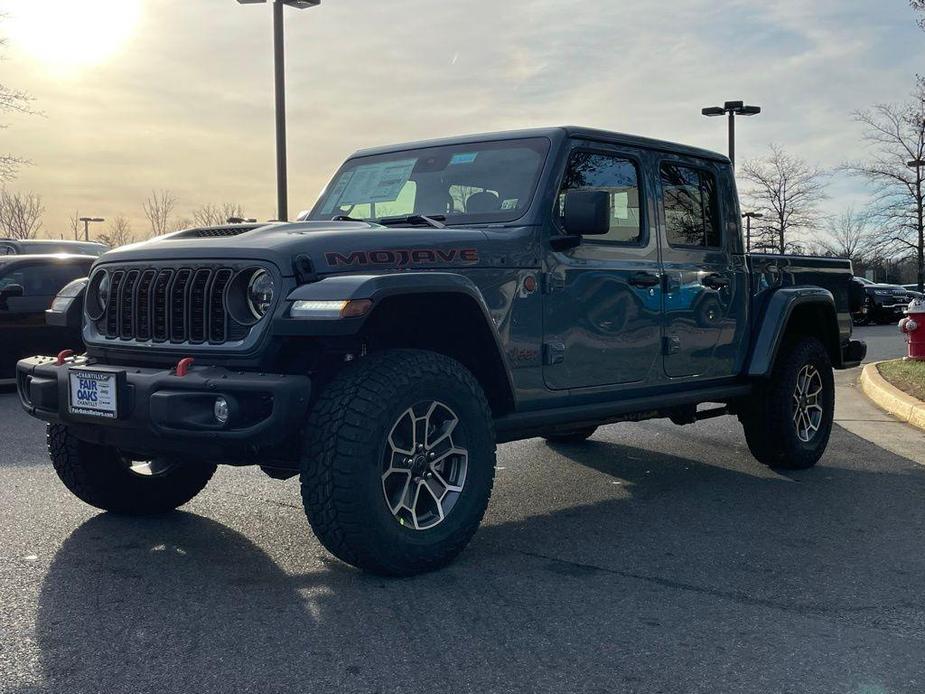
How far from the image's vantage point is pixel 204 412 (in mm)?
3922

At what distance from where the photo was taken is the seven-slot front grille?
4.17m

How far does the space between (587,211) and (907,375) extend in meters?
8.05

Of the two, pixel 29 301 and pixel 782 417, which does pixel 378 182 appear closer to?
pixel 782 417

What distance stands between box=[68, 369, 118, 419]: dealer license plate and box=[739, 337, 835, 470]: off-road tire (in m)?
4.14

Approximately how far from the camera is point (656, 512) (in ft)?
18.4

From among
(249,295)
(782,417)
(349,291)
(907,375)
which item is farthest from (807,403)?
(907,375)

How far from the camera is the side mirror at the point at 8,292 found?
1110cm

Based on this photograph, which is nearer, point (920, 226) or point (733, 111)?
point (733, 111)

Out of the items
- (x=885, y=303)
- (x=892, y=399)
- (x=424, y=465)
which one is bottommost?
(x=892, y=399)

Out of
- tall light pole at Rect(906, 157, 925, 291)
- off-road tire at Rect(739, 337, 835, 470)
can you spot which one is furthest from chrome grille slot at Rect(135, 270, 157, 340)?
tall light pole at Rect(906, 157, 925, 291)

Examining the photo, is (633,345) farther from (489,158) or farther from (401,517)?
(401,517)

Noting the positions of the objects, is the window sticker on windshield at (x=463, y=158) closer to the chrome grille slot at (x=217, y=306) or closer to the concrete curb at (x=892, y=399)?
the chrome grille slot at (x=217, y=306)

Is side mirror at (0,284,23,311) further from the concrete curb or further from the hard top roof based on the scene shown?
the concrete curb

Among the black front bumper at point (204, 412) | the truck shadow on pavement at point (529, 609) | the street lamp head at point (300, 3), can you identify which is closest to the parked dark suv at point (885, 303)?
the street lamp head at point (300, 3)
